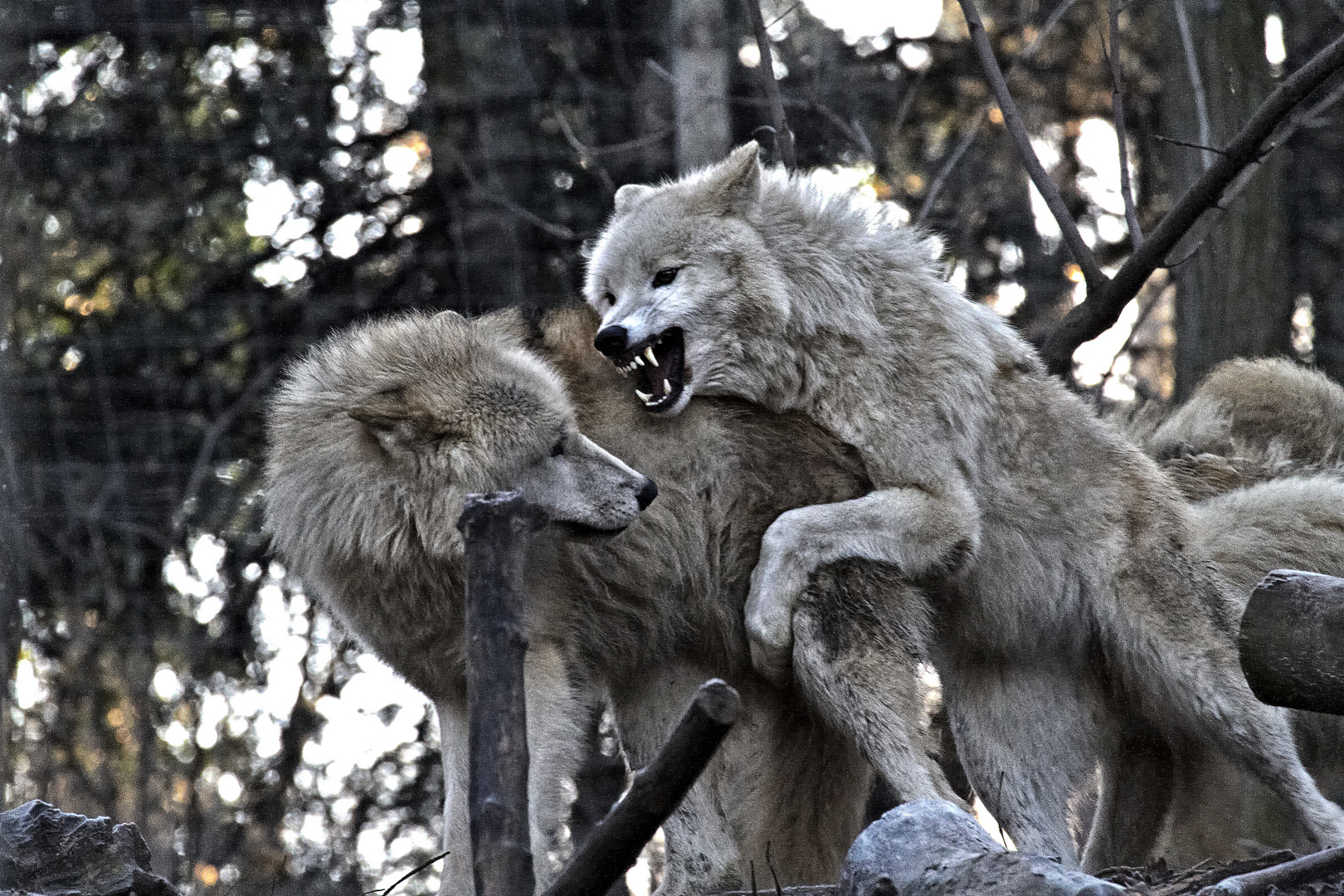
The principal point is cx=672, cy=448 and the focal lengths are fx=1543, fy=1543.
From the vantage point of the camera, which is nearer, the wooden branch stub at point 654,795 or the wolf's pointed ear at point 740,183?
the wooden branch stub at point 654,795

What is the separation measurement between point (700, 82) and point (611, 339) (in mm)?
2649

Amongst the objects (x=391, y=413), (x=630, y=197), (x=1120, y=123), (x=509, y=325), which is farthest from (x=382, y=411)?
(x=1120, y=123)

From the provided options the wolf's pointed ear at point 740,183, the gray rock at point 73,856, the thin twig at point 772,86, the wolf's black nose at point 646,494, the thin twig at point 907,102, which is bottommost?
the gray rock at point 73,856

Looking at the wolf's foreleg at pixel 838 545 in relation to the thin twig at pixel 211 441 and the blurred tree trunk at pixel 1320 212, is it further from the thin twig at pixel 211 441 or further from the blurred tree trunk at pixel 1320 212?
the blurred tree trunk at pixel 1320 212

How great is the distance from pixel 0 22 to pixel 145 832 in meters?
2.90

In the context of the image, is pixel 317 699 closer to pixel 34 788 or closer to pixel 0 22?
pixel 34 788

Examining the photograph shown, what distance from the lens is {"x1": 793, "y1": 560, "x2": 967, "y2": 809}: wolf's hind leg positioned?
150 inches

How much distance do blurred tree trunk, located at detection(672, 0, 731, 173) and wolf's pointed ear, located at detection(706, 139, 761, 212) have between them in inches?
74.5

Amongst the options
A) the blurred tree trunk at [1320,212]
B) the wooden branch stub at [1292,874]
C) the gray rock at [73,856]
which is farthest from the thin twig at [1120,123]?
the gray rock at [73,856]

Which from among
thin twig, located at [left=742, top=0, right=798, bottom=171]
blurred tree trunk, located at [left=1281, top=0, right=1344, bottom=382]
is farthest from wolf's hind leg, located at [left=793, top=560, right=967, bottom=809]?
blurred tree trunk, located at [left=1281, top=0, right=1344, bottom=382]

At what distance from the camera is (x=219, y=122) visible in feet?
21.6

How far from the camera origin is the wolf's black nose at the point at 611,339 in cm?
409

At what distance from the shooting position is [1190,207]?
13.8 ft

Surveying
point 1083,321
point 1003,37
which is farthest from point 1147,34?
point 1083,321
